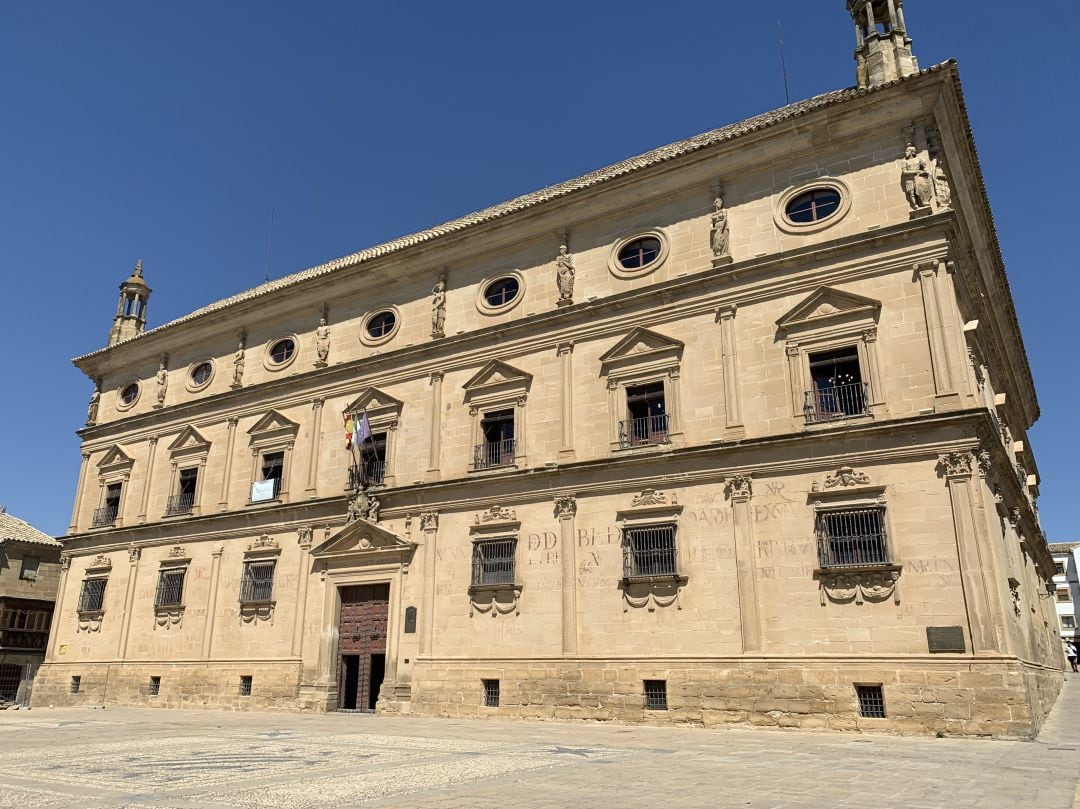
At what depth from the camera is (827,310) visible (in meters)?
21.2

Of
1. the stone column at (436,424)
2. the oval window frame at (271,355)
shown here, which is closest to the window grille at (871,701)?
the stone column at (436,424)

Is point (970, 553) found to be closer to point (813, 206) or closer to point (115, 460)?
point (813, 206)

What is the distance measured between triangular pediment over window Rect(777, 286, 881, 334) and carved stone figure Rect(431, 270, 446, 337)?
459 inches

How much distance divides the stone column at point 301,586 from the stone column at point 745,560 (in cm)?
1504

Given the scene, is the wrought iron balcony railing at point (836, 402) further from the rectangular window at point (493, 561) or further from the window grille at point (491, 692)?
the window grille at point (491, 692)

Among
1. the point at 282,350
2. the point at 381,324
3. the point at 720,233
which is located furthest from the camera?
the point at 282,350

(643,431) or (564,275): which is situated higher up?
(564,275)

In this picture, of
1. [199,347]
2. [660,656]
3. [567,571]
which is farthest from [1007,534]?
[199,347]

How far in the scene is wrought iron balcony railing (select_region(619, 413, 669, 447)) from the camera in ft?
75.0

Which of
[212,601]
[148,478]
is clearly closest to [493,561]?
[212,601]

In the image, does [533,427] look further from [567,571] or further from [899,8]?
[899,8]

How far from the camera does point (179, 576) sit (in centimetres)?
3139

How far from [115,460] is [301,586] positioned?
13.8 meters

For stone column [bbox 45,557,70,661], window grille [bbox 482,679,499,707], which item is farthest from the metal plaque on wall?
stone column [bbox 45,557,70,661]
